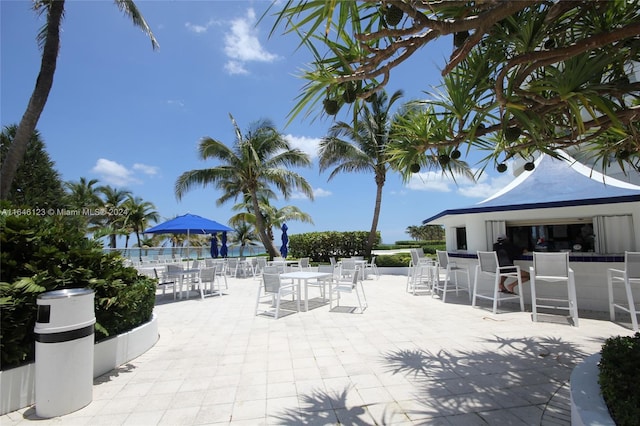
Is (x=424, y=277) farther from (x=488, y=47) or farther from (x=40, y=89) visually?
(x=40, y=89)

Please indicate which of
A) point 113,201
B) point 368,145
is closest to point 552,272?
point 368,145

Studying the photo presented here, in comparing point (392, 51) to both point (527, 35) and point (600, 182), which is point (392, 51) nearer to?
point (527, 35)

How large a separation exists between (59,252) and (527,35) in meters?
4.75

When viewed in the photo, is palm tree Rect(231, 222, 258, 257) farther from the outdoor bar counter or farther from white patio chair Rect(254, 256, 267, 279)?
the outdoor bar counter

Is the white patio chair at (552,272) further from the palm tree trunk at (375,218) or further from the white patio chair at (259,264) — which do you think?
the palm tree trunk at (375,218)

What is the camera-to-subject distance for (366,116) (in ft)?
50.6

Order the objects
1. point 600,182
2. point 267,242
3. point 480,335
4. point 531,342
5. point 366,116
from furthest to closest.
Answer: point 267,242 → point 366,116 → point 600,182 → point 480,335 → point 531,342

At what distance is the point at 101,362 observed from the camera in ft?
11.8

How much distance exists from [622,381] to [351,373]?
2.30m

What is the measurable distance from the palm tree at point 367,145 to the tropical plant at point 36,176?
14.8 meters

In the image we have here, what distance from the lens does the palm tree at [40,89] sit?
8438mm

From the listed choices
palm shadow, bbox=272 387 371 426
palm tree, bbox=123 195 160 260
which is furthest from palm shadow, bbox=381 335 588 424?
palm tree, bbox=123 195 160 260

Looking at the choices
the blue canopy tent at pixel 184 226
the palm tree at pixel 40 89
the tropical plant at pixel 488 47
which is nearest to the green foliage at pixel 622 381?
the tropical plant at pixel 488 47

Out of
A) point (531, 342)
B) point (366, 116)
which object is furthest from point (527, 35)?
point (366, 116)
